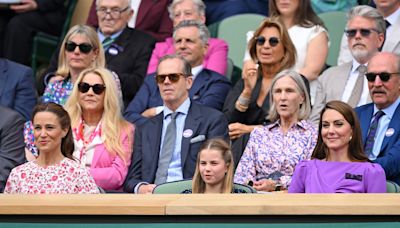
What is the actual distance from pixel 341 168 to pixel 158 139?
1670 mm

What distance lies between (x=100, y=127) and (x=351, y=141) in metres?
2.11

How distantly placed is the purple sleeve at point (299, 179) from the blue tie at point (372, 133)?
823 mm

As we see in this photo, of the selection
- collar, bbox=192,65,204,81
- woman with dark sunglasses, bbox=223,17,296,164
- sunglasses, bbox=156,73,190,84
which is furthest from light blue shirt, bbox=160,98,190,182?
collar, bbox=192,65,204,81

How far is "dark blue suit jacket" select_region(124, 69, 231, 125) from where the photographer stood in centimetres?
973

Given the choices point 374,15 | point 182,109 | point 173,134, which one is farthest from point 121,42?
point 374,15

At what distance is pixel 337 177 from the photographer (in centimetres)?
768

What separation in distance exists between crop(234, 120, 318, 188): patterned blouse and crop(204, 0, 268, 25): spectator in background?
9.52 ft

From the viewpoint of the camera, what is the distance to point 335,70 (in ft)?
31.5

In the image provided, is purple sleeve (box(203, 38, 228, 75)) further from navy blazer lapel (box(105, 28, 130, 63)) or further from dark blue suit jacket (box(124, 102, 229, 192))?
dark blue suit jacket (box(124, 102, 229, 192))

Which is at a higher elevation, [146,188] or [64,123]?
[64,123]

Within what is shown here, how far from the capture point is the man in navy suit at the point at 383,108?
27.6 ft

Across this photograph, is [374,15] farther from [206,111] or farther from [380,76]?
[206,111]

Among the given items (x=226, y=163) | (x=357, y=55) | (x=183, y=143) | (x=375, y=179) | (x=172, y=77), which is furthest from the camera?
(x=357, y=55)

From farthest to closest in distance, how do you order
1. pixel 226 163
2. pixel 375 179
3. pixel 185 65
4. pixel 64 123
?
pixel 185 65, pixel 64 123, pixel 226 163, pixel 375 179
